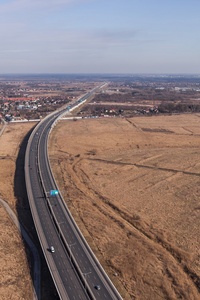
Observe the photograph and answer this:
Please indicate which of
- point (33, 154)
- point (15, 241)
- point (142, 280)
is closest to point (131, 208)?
point (142, 280)

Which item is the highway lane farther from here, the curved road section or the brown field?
the brown field

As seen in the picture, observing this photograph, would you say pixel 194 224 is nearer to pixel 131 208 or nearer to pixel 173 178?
pixel 131 208

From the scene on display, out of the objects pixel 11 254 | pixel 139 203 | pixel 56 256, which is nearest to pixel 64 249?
pixel 56 256

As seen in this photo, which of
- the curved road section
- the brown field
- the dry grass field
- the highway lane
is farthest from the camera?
the brown field

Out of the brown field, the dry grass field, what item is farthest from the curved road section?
the dry grass field

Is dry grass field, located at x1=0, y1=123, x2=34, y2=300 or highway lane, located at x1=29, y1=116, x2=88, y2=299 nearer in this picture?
highway lane, located at x1=29, y1=116, x2=88, y2=299
